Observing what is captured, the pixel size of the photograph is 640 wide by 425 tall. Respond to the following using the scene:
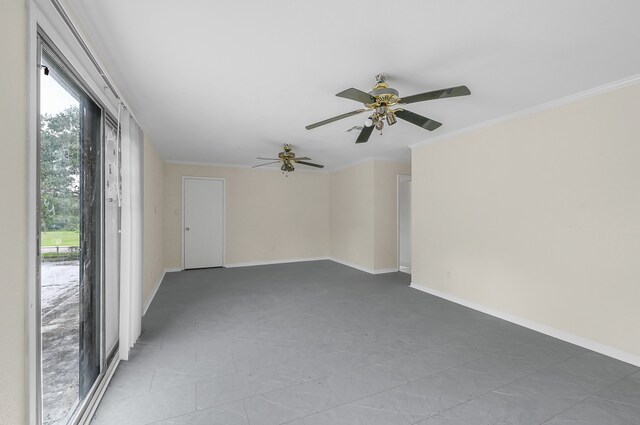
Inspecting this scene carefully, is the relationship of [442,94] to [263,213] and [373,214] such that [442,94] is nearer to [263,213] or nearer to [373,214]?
[373,214]

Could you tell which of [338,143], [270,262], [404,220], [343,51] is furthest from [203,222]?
[343,51]

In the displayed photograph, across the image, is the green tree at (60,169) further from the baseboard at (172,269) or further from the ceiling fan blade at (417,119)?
the baseboard at (172,269)

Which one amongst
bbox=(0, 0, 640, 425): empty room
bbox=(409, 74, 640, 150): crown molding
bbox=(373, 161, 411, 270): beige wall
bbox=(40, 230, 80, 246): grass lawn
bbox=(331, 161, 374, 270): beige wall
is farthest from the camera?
bbox=(331, 161, 374, 270): beige wall

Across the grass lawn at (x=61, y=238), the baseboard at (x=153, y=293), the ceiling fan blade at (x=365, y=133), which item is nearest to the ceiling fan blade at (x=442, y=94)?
the ceiling fan blade at (x=365, y=133)

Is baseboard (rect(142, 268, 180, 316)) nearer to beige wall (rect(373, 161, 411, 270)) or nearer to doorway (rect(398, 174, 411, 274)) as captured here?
beige wall (rect(373, 161, 411, 270))

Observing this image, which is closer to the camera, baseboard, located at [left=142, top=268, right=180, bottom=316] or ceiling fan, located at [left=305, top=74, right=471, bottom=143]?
ceiling fan, located at [left=305, top=74, right=471, bottom=143]

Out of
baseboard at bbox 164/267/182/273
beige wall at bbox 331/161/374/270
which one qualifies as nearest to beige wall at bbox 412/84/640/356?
beige wall at bbox 331/161/374/270

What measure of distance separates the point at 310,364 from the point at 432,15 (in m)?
2.71

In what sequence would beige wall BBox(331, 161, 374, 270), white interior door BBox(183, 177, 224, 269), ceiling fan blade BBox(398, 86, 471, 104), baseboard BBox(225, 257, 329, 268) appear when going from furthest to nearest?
baseboard BBox(225, 257, 329, 268)
white interior door BBox(183, 177, 224, 269)
beige wall BBox(331, 161, 374, 270)
ceiling fan blade BBox(398, 86, 471, 104)

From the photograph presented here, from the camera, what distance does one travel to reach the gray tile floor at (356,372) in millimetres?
1818

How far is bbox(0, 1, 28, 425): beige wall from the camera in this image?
94 centimetres

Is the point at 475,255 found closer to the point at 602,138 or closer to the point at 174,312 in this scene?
the point at 602,138

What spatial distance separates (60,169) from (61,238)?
40 centimetres

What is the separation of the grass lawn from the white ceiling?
1.24 m
